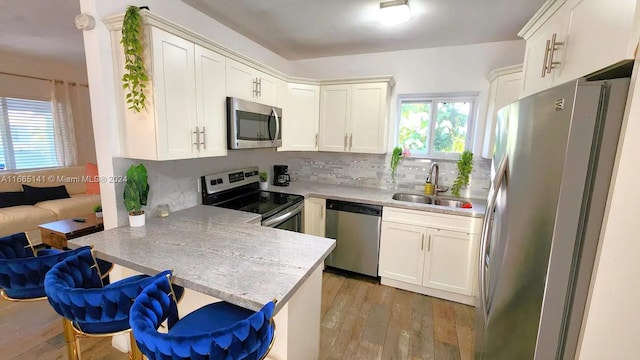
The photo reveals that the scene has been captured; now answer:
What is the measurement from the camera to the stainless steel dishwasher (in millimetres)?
2746

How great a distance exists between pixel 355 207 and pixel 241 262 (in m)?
1.67

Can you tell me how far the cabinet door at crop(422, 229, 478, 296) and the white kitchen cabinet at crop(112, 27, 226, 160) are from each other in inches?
87.2

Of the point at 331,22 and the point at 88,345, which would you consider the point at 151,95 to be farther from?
the point at 88,345

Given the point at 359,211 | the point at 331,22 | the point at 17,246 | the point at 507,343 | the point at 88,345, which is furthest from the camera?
the point at 359,211

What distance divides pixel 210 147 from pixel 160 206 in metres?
0.60

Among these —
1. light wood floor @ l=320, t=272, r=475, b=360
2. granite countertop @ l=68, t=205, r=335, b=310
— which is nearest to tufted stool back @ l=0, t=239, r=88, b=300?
granite countertop @ l=68, t=205, r=335, b=310

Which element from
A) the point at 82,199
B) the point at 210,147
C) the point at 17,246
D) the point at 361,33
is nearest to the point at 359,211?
the point at 210,147

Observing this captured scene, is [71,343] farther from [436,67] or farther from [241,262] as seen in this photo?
[436,67]

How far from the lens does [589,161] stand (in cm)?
81

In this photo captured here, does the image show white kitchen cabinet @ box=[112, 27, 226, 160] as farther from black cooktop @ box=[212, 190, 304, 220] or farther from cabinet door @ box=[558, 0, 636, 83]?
A: cabinet door @ box=[558, 0, 636, 83]

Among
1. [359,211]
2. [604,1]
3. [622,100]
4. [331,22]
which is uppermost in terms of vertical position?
[331,22]

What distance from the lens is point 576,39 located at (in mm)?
1101

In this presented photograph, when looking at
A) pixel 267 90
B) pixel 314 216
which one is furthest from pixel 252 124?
pixel 314 216

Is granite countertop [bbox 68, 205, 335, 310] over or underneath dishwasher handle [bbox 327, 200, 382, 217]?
over
